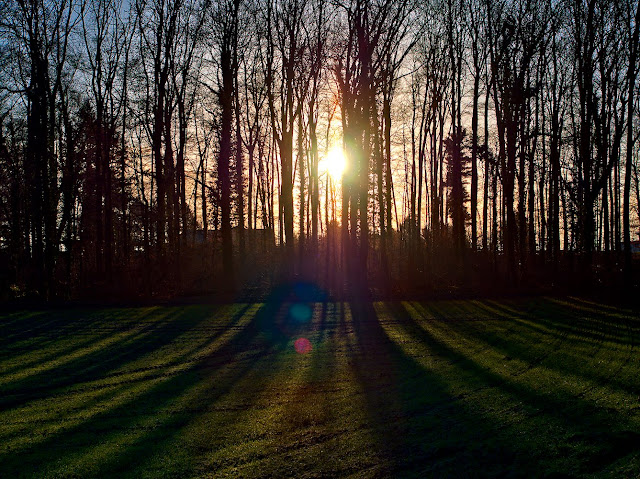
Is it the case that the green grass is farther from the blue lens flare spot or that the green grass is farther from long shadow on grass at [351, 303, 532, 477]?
the blue lens flare spot

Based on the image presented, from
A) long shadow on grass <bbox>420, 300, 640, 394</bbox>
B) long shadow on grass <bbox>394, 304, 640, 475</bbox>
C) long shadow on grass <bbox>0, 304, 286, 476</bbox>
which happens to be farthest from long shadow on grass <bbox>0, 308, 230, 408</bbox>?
long shadow on grass <bbox>420, 300, 640, 394</bbox>

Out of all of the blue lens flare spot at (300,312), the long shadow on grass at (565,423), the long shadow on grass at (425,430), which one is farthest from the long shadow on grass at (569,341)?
the blue lens flare spot at (300,312)

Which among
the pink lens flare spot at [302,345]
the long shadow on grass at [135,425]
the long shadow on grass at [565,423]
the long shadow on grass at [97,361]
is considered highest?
the long shadow on grass at [565,423]

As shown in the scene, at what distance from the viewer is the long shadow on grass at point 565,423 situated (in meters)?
3.97

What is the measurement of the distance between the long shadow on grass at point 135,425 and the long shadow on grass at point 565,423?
9.43 feet

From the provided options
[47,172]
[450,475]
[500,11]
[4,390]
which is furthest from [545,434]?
[500,11]

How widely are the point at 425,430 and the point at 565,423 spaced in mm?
1311

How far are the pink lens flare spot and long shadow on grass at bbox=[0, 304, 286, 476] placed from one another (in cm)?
102

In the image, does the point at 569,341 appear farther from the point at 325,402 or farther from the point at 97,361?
the point at 97,361

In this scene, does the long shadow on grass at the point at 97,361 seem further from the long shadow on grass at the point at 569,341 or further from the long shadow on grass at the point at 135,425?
the long shadow on grass at the point at 569,341

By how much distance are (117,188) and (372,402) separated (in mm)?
29390

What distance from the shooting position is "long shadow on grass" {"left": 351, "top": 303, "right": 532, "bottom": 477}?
3.89m

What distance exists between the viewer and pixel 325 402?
19.0ft

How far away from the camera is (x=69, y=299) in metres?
17.1
